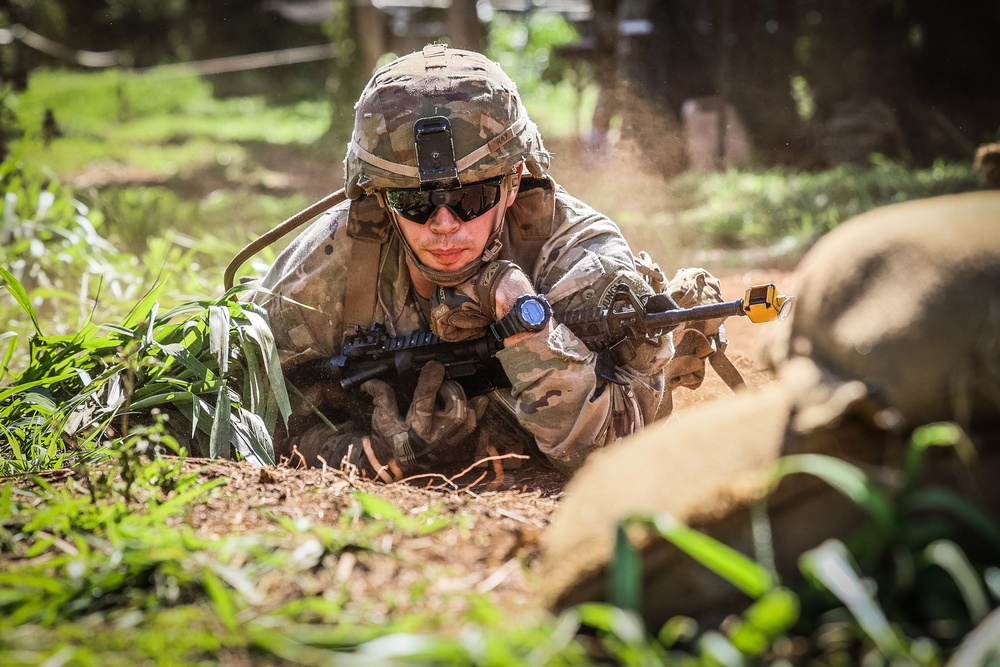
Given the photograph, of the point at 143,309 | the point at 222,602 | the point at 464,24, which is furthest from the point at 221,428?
the point at 464,24

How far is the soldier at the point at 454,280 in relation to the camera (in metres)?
3.22

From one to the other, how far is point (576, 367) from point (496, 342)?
1.06ft

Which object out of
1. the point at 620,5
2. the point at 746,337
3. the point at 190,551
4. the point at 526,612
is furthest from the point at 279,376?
the point at 620,5

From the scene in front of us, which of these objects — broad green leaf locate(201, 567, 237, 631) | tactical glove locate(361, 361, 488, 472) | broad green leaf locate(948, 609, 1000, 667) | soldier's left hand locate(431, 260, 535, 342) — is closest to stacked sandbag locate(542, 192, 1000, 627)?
broad green leaf locate(948, 609, 1000, 667)

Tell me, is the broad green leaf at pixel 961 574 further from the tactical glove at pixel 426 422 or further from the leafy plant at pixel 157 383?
the leafy plant at pixel 157 383

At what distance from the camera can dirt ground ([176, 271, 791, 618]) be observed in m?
1.89

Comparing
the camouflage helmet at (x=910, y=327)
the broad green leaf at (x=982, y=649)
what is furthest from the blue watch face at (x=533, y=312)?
the broad green leaf at (x=982, y=649)

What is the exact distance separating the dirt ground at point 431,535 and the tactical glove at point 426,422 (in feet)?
0.34

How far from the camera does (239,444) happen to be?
3.16m

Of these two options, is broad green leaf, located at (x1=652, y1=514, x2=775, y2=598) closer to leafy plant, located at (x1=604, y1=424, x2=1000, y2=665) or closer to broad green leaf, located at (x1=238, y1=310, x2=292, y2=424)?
leafy plant, located at (x1=604, y1=424, x2=1000, y2=665)

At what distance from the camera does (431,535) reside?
7.11ft

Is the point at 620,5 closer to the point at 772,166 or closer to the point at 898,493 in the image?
the point at 772,166

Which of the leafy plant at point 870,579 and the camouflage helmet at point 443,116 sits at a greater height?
the camouflage helmet at point 443,116

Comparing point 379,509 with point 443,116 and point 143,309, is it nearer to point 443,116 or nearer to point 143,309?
point 443,116
